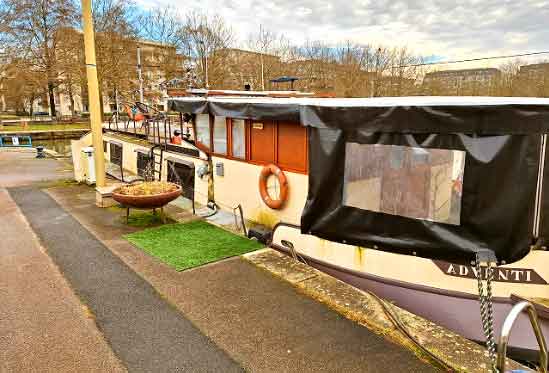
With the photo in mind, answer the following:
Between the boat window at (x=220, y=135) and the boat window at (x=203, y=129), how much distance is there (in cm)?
29

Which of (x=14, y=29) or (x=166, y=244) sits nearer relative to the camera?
(x=166, y=244)

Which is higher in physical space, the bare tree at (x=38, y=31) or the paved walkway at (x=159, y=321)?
the bare tree at (x=38, y=31)

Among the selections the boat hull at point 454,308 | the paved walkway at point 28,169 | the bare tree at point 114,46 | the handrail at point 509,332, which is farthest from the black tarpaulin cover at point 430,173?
the bare tree at point 114,46

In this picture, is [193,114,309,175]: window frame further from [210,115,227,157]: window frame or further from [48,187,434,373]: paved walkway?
[48,187,434,373]: paved walkway

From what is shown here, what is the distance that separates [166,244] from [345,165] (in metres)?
3.29

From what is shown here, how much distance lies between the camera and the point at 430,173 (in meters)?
4.20

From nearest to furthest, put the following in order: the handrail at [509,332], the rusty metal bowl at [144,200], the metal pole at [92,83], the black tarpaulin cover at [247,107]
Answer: the handrail at [509,332], the black tarpaulin cover at [247,107], the rusty metal bowl at [144,200], the metal pole at [92,83]

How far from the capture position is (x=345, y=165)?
4.63 meters

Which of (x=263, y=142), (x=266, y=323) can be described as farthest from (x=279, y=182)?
(x=266, y=323)

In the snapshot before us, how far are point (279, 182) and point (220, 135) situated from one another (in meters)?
2.29

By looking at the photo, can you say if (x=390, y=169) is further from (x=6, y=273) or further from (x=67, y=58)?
(x=67, y=58)

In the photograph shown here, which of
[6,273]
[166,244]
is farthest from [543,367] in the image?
[6,273]

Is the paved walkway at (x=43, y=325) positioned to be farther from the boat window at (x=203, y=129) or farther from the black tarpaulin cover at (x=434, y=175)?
the boat window at (x=203, y=129)

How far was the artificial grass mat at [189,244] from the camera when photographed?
18.8 feet
